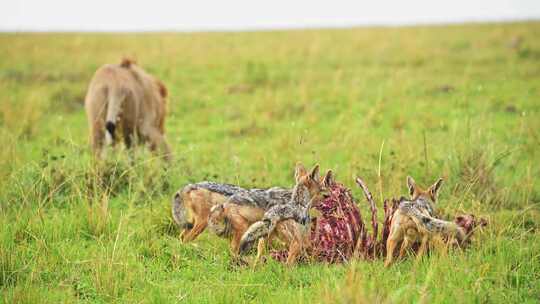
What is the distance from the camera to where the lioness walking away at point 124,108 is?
7.95 meters

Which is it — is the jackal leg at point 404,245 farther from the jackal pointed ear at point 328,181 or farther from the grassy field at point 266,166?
the jackal pointed ear at point 328,181

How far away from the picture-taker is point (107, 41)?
2575cm

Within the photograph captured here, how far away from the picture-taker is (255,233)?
483 centimetres

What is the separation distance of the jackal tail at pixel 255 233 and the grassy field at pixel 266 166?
0.21 metres

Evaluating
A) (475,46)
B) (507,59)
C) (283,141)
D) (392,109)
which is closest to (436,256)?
(283,141)

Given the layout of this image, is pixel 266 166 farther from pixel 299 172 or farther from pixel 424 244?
pixel 424 244

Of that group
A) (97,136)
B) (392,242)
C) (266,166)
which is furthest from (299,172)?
(97,136)

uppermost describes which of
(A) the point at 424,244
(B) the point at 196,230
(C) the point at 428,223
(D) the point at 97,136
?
(D) the point at 97,136

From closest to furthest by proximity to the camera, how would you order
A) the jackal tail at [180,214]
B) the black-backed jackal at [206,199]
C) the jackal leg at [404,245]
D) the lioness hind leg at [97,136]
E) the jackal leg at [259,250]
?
1. the jackal leg at [259,250]
2. the jackal leg at [404,245]
3. the black-backed jackal at [206,199]
4. the jackal tail at [180,214]
5. the lioness hind leg at [97,136]

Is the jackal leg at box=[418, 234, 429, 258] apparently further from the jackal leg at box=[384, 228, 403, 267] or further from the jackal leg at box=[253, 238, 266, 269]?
the jackal leg at box=[253, 238, 266, 269]

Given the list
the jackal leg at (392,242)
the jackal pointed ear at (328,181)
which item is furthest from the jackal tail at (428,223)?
the jackal pointed ear at (328,181)

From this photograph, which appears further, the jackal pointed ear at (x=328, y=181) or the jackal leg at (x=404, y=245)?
the jackal pointed ear at (x=328, y=181)

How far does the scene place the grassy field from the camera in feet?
15.0

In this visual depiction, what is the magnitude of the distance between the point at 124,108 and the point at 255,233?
3.89 m
